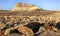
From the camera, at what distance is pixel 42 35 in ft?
36.2

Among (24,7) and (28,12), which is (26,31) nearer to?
(28,12)

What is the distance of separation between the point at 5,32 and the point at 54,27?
9.63 ft

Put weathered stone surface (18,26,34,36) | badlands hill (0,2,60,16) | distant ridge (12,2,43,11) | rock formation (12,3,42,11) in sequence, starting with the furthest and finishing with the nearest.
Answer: rock formation (12,3,42,11)
distant ridge (12,2,43,11)
badlands hill (0,2,60,16)
weathered stone surface (18,26,34,36)

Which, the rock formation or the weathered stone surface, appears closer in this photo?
the weathered stone surface

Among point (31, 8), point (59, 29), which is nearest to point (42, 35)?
point (59, 29)

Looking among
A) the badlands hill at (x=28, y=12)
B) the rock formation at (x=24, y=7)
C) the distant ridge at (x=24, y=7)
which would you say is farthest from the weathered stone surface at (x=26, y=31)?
the rock formation at (x=24, y=7)

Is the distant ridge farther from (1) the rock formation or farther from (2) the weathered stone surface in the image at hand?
(2) the weathered stone surface

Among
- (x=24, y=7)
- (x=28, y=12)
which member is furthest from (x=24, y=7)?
(x=28, y=12)

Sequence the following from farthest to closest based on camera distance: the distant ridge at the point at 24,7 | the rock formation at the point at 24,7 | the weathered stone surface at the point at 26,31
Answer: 1. the rock formation at the point at 24,7
2. the distant ridge at the point at 24,7
3. the weathered stone surface at the point at 26,31

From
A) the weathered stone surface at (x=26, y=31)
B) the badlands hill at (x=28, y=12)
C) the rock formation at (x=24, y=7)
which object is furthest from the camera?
the rock formation at (x=24, y=7)

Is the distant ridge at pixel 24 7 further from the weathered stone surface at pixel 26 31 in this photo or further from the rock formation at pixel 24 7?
the weathered stone surface at pixel 26 31

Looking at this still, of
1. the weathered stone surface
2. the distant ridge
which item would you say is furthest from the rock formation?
the weathered stone surface

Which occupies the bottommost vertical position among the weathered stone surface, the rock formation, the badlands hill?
the rock formation

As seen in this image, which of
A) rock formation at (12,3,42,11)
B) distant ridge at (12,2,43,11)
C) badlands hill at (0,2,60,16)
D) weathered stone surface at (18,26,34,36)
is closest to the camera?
weathered stone surface at (18,26,34,36)
